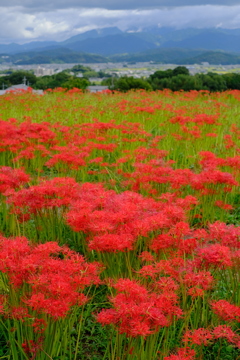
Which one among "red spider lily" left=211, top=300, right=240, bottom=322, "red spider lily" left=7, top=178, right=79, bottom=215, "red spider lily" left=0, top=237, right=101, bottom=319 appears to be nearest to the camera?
"red spider lily" left=0, top=237, right=101, bottom=319

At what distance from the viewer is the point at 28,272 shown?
2348 millimetres

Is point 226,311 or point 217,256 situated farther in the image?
point 217,256

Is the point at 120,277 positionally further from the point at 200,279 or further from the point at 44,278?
the point at 44,278

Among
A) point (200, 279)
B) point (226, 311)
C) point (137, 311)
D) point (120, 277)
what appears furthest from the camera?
point (120, 277)

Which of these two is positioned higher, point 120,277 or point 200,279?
point 200,279

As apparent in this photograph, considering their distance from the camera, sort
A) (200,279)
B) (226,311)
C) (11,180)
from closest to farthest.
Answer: (226,311)
(200,279)
(11,180)

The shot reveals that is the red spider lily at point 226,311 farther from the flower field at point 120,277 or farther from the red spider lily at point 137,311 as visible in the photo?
the red spider lily at point 137,311

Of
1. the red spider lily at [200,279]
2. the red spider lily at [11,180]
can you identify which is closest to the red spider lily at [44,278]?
the red spider lily at [200,279]

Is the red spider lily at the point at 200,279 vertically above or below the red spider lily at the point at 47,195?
below

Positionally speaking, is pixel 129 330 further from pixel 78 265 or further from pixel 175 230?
pixel 175 230

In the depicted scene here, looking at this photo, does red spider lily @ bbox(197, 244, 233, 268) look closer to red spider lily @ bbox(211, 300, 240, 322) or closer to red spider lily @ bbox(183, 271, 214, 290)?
red spider lily @ bbox(183, 271, 214, 290)

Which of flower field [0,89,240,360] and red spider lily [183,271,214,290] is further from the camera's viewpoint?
red spider lily [183,271,214,290]

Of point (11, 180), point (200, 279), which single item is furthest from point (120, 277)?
point (11, 180)

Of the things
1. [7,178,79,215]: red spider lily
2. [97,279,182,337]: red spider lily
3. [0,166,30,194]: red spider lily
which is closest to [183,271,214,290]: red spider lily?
[97,279,182,337]: red spider lily
